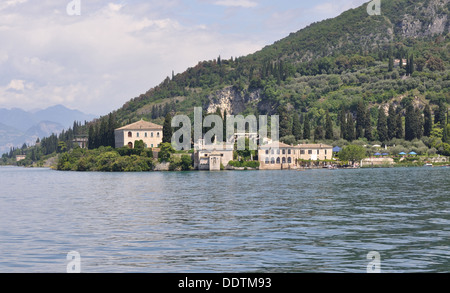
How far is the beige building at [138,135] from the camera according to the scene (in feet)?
315

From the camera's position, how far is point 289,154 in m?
90.7

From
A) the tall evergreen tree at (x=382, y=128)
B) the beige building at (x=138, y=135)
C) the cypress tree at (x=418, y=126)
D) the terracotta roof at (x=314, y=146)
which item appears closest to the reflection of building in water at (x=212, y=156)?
the beige building at (x=138, y=135)

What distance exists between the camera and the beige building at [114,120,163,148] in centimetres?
9588

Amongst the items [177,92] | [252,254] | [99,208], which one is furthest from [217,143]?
[177,92]

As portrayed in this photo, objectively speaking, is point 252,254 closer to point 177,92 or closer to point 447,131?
point 447,131

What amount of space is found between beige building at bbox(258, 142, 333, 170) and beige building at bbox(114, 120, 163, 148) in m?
19.9

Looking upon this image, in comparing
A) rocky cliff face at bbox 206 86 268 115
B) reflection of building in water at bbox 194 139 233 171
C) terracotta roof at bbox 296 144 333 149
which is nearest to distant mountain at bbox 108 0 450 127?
rocky cliff face at bbox 206 86 268 115

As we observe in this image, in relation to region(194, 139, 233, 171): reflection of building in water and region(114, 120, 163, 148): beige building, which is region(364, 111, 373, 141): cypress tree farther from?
region(114, 120, 163, 148): beige building

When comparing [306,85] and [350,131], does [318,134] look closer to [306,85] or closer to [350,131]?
[350,131]

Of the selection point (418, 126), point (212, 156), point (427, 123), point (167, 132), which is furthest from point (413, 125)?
point (167, 132)

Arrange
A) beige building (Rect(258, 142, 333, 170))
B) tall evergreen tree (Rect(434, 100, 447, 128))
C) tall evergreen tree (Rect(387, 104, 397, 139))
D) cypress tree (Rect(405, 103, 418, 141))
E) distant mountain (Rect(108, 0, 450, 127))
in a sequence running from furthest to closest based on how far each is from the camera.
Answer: distant mountain (Rect(108, 0, 450, 127)) → tall evergreen tree (Rect(434, 100, 447, 128)) → tall evergreen tree (Rect(387, 104, 397, 139)) → cypress tree (Rect(405, 103, 418, 141)) → beige building (Rect(258, 142, 333, 170))

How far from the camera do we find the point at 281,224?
2155 cm
